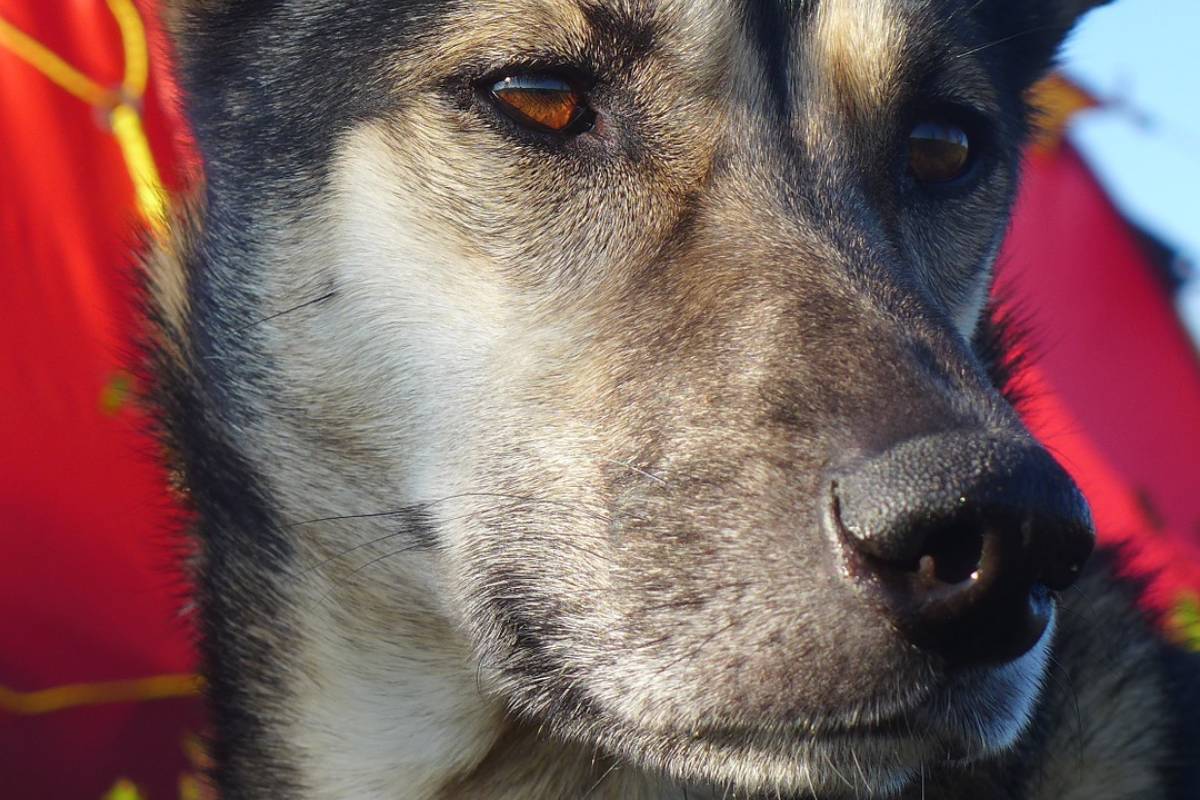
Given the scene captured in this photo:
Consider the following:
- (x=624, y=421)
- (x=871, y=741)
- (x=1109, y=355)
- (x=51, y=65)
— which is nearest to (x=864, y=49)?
(x=624, y=421)

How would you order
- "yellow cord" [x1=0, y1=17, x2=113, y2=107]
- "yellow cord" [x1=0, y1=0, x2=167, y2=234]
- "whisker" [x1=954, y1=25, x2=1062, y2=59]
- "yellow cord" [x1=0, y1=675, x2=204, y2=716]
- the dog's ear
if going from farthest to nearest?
1. "yellow cord" [x1=0, y1=17, x2=113, y2=107]
2. "yellow cord" [x1=0, y1=0, x2=167, y2=234]
3. "yellow cord" [x1=0, y1=675, x2=204, y2=716]
4. the dog's ear
5. "whisker" [x1=954, y1=25, x2=1062, y2=59]

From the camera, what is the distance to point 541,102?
6.93ft

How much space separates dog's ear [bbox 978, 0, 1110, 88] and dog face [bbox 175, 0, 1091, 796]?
0.28ft

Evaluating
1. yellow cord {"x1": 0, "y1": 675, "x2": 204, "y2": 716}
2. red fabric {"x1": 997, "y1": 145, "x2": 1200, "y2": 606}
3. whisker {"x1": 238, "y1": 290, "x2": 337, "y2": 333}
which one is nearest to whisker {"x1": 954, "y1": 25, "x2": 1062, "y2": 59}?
whisker {"x1": 238, "y1": 290, "x2": 337, "y2": 333}

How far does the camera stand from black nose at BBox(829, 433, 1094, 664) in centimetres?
148

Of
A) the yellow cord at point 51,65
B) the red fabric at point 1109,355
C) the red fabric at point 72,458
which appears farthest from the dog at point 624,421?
the red fabric at point 1109,355

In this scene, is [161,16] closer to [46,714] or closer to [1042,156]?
[46,714]

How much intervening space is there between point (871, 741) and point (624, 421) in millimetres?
593

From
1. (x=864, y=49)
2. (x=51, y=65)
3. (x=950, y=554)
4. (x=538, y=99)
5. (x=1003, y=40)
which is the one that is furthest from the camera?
(x=51, y=65)

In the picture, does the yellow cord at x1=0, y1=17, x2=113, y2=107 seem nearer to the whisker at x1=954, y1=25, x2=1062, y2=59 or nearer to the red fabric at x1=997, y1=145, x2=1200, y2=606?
the whisker at x1=954, y1=25, x2=1062, y2=59

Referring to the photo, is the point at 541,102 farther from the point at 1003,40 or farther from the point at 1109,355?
the point at 1109,355

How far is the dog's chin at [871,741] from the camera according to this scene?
1.62m

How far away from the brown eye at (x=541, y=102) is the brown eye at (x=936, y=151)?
714 mm

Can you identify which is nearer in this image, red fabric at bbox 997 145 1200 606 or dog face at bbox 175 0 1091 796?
dog face at bbox 175 0 1091 796
